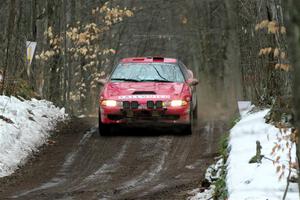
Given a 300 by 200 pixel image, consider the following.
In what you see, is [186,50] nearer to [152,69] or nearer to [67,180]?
[152,69]

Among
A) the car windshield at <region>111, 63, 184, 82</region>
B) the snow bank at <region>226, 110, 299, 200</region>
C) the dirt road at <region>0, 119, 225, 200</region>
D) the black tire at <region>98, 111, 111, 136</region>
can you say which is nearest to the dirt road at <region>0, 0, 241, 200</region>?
the dirt road at <region>0, 119, 225, 200</region>

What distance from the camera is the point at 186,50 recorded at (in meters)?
43.0

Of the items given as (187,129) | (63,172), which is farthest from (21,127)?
(187,129)

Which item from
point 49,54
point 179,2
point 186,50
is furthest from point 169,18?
point 49,54

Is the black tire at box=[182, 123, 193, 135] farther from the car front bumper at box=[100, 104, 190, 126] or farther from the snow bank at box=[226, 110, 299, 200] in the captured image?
the snow bank at box=[226, 110, 299, 200]

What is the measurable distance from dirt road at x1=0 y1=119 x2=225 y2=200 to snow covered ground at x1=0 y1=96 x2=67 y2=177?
0.22 metres

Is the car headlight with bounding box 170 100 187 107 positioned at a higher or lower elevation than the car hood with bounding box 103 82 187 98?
lower

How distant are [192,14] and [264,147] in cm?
2895

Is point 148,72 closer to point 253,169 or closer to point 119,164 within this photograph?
point 119,164

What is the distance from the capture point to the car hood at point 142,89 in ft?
41.4

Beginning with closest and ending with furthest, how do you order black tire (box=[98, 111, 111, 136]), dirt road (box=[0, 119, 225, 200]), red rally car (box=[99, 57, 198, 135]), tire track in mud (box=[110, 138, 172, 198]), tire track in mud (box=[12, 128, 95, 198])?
dirt road (box=[0, 119, 225, 200])
tire track in mud (box=[110, 138, 172, 198])
tire track in mud (box=[12, 128, 95, 198])
red rally car (box=[99, 57, 198, 135])
black tire (box=[98, 111, 111, 136])

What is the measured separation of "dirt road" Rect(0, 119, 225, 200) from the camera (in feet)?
27.5

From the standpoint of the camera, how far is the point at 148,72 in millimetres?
13695

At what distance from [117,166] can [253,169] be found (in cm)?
381
